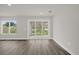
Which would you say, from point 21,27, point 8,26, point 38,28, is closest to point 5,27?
point 8,26

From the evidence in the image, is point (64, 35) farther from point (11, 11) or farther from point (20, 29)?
point (11, 11)

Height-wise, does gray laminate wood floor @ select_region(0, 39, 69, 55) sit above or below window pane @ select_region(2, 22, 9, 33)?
below

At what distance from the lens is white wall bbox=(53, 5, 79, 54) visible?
2.87 metres

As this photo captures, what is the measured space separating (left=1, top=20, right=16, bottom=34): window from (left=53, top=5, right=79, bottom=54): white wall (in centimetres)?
131

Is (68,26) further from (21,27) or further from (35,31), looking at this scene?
(21,27)

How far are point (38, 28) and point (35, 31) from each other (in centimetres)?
16

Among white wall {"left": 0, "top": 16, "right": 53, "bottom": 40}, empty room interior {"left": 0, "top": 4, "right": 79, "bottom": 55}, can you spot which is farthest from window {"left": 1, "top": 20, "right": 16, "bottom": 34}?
white wall {"left": 0, "top": 16, "right": 53, "bottom": 40}

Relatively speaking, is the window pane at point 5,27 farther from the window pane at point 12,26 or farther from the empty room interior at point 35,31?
the window pane at point 12,26

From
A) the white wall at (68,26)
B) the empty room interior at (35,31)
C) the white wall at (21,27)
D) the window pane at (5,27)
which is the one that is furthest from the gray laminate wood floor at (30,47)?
the window pane at (5,27)

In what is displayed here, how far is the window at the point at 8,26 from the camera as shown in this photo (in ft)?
9.73

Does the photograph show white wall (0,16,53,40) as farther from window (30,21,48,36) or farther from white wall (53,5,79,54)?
white wall (53,5,79,54)

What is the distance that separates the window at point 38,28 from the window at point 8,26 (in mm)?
564
